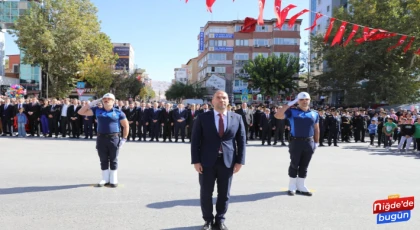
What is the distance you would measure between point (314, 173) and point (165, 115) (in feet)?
32.1

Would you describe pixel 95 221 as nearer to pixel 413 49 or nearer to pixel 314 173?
pixel 314 173

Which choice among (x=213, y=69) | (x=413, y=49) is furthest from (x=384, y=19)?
(x=213, y=69)

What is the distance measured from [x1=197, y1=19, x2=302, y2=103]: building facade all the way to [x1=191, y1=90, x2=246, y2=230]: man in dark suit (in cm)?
5912

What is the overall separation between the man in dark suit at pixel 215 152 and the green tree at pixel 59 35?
34953 mm

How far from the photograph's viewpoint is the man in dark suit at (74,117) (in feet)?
58.4

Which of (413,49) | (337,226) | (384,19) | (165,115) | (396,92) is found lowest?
(337,226)

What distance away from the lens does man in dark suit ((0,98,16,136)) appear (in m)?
18.5

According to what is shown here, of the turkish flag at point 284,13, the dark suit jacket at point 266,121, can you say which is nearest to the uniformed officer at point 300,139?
the turkish flag at point 284,13

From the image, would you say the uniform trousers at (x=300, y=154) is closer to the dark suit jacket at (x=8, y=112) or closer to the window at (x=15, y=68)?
the dark suit jacket at (x=8, y=112)

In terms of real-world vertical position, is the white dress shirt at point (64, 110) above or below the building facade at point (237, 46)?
below

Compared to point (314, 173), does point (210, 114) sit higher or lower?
higher

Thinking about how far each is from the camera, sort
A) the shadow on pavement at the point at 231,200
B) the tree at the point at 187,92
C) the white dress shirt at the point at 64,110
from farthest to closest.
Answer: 1. the tree at the point at 187,92
2. the white dress shirt at the point at 64,110
3. the shadow on pavement at the point at 231,200

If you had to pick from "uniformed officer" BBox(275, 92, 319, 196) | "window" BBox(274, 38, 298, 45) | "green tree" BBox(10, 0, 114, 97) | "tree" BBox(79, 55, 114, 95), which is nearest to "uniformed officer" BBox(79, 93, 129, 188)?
"uniformed officer" BBox(275, 92, 319, 196)

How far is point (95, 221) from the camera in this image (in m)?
5.24
